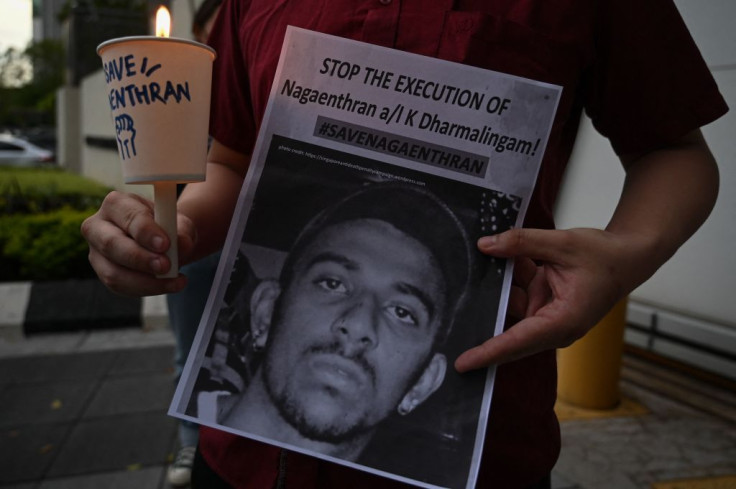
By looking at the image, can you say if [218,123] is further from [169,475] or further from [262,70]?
[169,475]

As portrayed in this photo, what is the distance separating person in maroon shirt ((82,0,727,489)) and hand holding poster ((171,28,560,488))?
0.20 feet

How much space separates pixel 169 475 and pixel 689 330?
354cm

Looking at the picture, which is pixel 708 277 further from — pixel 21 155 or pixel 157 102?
pixel 21 155

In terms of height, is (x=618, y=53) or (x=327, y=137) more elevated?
(x=618, y=53)

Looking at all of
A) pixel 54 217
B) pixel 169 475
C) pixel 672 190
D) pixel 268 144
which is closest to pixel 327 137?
pixel 268 144

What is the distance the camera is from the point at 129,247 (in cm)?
77

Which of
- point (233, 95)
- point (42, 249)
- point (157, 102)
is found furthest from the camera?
point (42, 249)

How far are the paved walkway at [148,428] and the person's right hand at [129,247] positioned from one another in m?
2.42

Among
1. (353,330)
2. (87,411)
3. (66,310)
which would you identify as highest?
(353,330)

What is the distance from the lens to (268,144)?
836 mm

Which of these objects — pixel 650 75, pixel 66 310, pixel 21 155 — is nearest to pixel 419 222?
pixel 650 75

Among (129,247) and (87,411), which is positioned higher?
(129,247)

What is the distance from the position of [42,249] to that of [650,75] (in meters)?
5.87

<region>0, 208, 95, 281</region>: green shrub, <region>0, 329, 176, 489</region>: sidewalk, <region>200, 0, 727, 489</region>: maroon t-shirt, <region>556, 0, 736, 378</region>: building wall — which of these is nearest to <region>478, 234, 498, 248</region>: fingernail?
<region>200, 0, 727, 489</region>: maroon t-shirt
